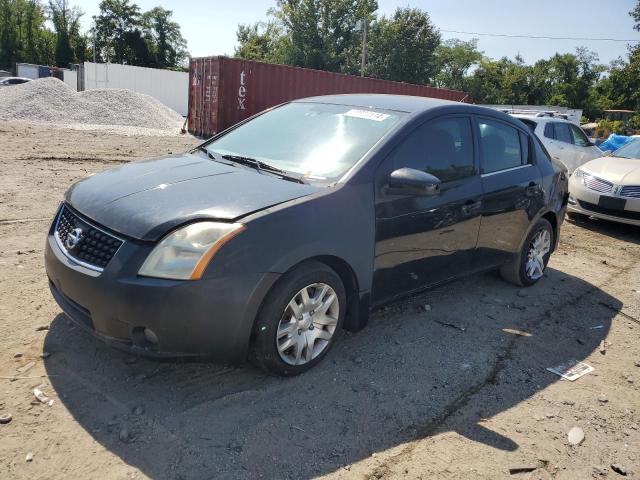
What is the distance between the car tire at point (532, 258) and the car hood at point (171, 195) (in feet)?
8.81

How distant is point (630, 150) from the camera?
9.27 m

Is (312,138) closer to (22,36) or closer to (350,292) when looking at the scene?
(350,292)

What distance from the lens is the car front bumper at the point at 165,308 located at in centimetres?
264

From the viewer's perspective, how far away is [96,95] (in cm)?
2245

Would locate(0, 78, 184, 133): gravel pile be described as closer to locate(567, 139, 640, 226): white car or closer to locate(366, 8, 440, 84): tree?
locate(567, 139, 640, 226): white car

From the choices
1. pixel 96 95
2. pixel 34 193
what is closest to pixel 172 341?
pixel 34 193

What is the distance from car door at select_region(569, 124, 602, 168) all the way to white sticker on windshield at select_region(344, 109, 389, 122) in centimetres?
911

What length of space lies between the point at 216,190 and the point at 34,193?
17.2 ft

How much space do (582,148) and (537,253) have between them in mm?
7481

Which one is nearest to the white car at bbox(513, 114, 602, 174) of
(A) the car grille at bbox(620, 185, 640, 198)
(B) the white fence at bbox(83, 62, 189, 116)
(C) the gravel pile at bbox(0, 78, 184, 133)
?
(A) the car grille at bbox(620, 185, 640, 198)

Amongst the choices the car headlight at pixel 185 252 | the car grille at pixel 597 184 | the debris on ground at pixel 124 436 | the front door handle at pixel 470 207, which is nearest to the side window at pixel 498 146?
the front door handle at pixel 470 207

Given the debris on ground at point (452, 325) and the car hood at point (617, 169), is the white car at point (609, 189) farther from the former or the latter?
the debris on ground at point (452, 325)

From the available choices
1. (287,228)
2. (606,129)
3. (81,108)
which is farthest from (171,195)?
(606,129)

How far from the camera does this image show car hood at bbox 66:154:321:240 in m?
2.83
